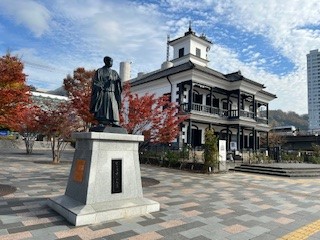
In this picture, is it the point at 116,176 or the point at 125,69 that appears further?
the point at 125,69

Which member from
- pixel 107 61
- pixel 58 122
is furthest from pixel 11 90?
pixel 58 122

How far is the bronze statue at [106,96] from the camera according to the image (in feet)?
23.7

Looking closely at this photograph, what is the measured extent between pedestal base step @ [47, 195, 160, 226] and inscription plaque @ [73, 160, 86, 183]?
0.51 metres

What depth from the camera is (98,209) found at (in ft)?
20.2

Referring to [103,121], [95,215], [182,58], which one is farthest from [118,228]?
[182,58]

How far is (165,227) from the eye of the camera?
5820 mm

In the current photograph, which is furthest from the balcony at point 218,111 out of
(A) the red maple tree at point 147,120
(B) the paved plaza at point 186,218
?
(B) the paved plaza at point 186,218

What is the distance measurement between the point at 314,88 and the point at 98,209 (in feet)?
292

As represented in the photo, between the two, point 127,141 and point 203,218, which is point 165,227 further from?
point 127,141

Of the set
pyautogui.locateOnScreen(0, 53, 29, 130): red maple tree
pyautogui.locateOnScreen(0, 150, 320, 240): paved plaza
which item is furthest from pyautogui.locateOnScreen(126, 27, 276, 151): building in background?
pyautogui.locateOnScreen(0, 53, 29, 130): red maple tree

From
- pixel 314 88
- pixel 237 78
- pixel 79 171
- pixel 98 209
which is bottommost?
pixel 98 209

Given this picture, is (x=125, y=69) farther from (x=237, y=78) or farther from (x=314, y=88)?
(x=314, y=88)

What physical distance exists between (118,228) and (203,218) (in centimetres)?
211

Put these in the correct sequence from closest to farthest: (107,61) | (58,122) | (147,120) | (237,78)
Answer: (107,61)
(147,120)
(58,122)
(237,78)
